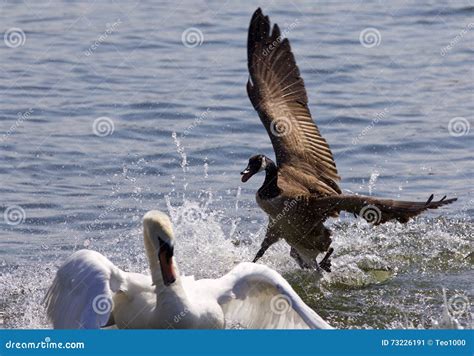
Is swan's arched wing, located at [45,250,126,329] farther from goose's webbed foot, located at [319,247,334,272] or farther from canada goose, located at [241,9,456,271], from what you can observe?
goose's webbed foot, located at [319,247,334,272]

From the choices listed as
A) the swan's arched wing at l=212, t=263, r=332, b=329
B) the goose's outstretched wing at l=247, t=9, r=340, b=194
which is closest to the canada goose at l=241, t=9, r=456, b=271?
the goose's outstretched wing at l=247, t=9, r=340, b=194

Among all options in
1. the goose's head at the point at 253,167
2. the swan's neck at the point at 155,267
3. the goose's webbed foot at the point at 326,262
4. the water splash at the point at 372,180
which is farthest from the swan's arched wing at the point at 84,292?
the water splash at the point at 372,180

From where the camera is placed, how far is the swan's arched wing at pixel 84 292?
6949 millimetres

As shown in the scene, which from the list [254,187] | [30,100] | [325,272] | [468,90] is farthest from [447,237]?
→ [30,100]

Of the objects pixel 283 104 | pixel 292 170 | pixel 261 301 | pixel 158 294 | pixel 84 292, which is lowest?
pixel 261 301

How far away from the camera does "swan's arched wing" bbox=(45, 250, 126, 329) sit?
6.95m

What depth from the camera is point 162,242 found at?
7.37 m

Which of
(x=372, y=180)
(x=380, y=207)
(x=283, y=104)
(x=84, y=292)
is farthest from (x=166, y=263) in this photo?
(x=372, y=180)

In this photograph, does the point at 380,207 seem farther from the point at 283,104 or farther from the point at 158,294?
the point at 283,104

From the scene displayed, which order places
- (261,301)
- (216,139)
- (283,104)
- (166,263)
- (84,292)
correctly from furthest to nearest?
(216,139) → (283,104) → (261,301) → (166,263) → (84,292)

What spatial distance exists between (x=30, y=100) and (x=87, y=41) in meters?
2.64

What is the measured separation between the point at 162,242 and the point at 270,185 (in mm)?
2727

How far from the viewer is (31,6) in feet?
63.3

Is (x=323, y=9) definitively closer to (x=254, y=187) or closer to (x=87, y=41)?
(x=87, y=41)
